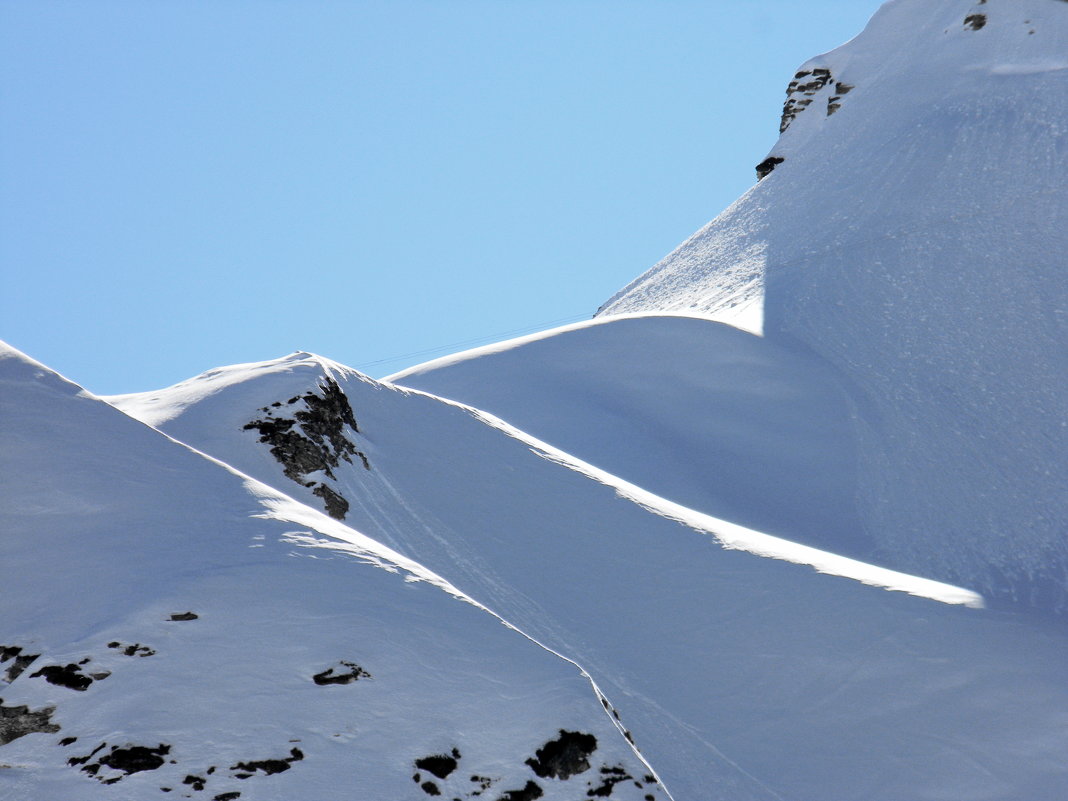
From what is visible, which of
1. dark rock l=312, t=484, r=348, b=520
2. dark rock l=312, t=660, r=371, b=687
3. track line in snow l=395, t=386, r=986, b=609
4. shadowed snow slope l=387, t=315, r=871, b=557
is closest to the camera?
dark rock l=312, t=660, r=371, b=687

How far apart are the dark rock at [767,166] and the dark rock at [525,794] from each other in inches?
2020

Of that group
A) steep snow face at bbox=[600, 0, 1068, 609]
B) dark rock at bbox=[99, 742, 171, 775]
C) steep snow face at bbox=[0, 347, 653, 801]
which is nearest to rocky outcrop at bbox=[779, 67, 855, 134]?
steep snow face at bbox=[600, 0, 1068, 609]

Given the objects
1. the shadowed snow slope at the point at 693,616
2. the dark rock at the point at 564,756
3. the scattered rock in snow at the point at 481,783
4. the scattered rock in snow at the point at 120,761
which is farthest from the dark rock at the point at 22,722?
the shadowed snow slope at the point at 693,616

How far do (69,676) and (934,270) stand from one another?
30437 millimetres

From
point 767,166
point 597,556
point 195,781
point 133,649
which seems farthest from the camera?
point 767,166

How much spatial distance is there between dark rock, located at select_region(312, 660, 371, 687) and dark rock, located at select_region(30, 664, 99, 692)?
177 centimetres

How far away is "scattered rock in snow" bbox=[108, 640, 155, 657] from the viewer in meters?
9.16

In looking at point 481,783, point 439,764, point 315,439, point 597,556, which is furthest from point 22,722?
point 597,556

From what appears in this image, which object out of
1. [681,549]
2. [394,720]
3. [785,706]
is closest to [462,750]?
[394,720]

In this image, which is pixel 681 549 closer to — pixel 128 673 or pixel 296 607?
pixel 296 607

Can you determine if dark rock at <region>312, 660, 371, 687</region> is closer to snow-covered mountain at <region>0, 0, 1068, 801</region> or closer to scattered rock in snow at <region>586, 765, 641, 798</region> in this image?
snow-covered mountain at <region>0, 0, 1068, 801</region>

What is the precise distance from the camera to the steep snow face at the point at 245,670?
8438mm

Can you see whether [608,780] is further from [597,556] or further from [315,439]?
[315,439]

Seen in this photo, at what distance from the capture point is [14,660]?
29.6 feet
